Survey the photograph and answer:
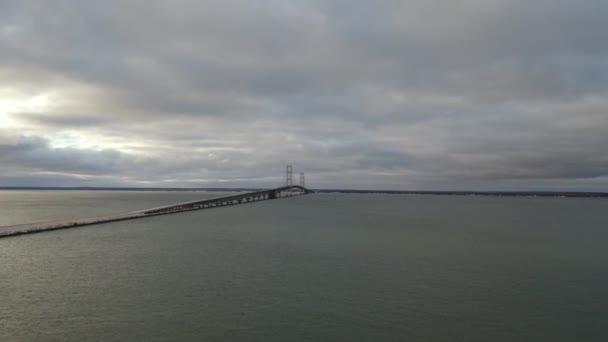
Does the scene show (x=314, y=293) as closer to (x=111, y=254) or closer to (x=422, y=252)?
(x=422, y=252)

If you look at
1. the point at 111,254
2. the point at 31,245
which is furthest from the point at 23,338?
the point at 31,245

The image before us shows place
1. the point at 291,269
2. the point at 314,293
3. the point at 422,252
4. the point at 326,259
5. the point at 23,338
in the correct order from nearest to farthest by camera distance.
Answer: the point at 23,338, the point at 314,293, the point at 291,269, the point at 326,259, the point at 422,252

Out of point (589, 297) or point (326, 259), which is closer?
point (589, 297)

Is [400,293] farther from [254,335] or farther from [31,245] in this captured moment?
[31,245]

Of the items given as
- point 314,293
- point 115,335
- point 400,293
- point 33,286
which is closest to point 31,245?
point 33,286

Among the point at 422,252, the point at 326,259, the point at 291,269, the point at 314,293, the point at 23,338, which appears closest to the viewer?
the point at 23,338

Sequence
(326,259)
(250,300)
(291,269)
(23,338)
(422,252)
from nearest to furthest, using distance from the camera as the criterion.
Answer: (23,338) → (250,300) → (291,269) → (326,259) → (422,252)
